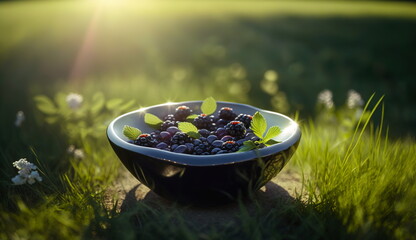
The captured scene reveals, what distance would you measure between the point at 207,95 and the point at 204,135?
233 centimetres

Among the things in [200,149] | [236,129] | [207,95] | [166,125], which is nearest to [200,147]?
[200,149]

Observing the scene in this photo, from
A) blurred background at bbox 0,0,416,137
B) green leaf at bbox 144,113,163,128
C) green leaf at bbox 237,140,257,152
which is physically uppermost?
green leaf at bbox 237,140,257,152

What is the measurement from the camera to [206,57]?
20.5 feet

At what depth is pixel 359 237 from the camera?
1.83 meters

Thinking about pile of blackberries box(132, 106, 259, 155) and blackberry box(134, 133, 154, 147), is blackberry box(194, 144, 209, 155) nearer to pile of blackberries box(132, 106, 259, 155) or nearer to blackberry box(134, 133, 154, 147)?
pile of blackberries box(132, 106, 259, 155)

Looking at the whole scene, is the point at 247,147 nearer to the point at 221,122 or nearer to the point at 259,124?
the point at 259,124

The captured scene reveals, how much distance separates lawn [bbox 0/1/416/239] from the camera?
1974mm

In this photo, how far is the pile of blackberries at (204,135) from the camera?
198 cm

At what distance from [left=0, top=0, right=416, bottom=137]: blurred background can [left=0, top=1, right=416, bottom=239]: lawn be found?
0.03 metres

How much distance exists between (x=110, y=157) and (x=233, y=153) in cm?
136

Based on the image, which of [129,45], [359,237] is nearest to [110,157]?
[359,237]

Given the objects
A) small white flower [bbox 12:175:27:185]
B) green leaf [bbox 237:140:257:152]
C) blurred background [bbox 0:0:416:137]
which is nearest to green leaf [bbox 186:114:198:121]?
green leaf [bbox 237:140:257:152]

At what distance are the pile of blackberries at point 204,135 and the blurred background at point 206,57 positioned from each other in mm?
1589

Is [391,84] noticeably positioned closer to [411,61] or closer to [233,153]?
[411,61]
